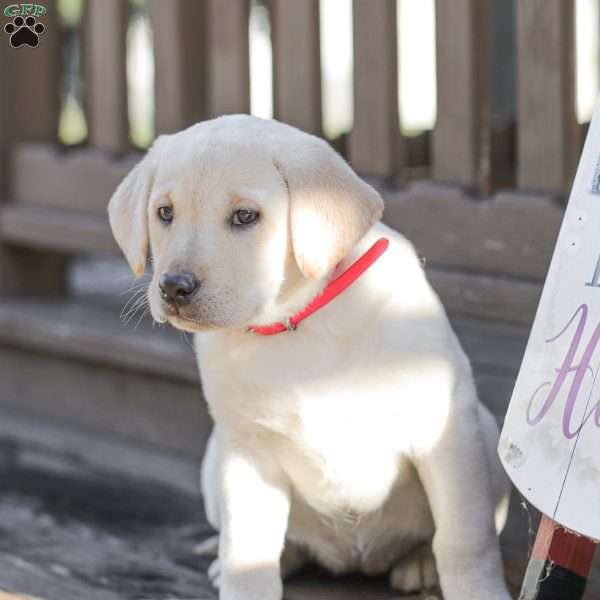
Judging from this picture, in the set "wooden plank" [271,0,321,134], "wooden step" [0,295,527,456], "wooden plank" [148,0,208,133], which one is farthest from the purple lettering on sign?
"wooden plank" [148,0,208,133]

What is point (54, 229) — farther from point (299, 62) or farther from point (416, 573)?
point (416, 573)

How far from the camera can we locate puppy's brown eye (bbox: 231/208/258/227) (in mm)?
2660

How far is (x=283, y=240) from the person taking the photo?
106 inches

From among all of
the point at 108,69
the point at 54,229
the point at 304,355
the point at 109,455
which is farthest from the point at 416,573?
the point at 108,69

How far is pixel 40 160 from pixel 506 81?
288 cm

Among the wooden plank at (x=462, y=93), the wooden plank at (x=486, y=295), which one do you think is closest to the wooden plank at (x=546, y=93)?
the wooden plank at (x=462, y=93)

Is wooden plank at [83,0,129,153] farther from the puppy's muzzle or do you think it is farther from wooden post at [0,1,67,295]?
the puppy's muzzle

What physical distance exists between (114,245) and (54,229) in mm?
352

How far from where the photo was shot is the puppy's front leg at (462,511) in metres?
2.84

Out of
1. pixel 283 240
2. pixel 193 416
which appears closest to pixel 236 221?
pixel 283 240

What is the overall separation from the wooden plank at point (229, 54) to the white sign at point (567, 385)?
1.98 m

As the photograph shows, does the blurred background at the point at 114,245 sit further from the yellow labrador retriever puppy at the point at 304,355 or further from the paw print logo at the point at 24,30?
the yellow labrador retriever puppy at the point at 304,355

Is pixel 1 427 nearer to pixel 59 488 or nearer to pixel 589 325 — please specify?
pixel 59 488

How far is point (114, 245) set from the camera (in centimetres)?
458
